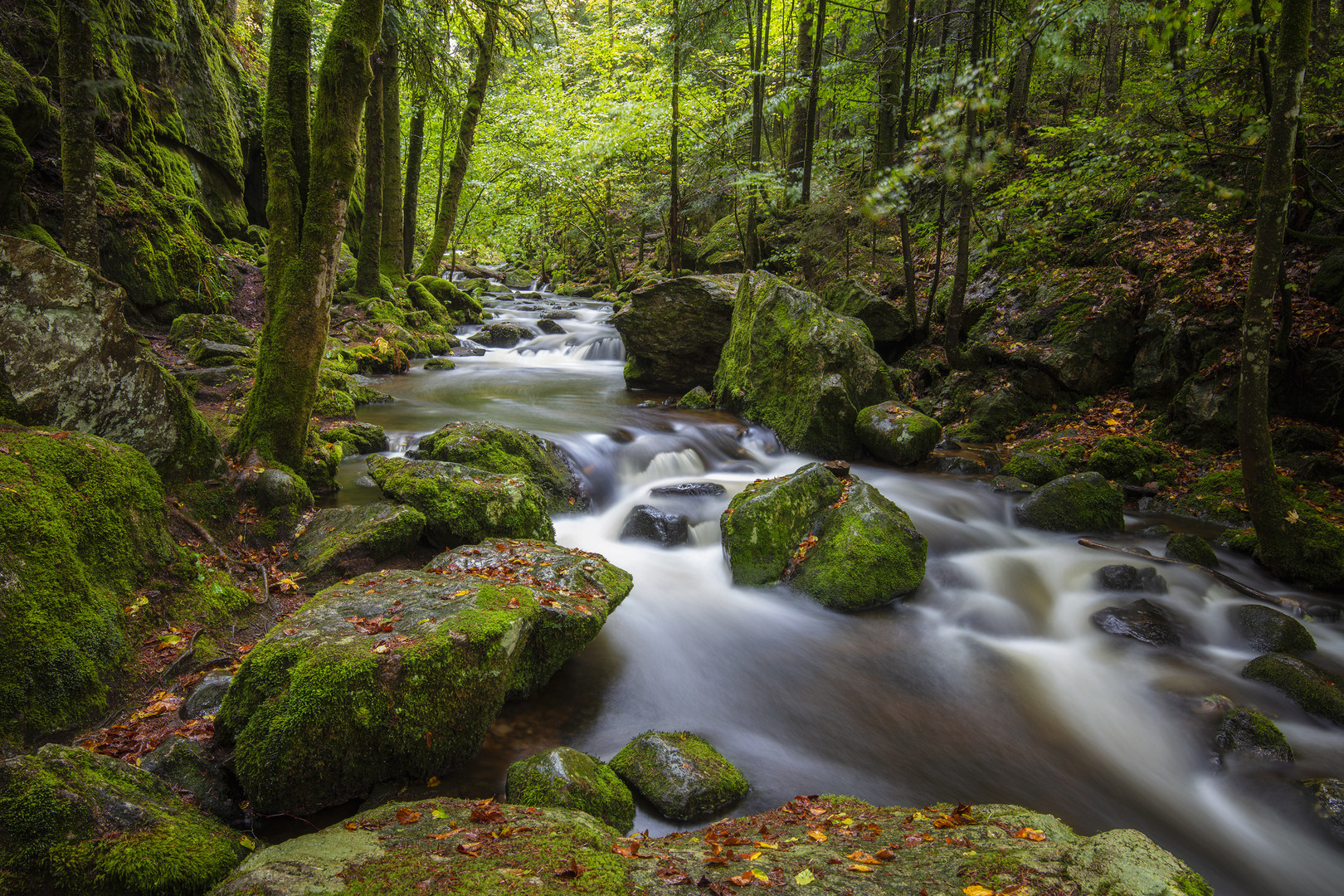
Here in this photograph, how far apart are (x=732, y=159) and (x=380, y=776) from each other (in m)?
17.1

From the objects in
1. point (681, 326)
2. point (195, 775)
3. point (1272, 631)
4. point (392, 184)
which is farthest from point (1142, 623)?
point (392, 184)

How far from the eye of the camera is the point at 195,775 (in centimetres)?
292

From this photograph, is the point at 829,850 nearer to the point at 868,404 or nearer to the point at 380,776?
the point at 380,776

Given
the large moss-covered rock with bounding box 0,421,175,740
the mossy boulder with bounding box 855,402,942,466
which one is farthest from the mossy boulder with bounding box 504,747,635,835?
the mossy boulder with bounding box 855,402,942,466

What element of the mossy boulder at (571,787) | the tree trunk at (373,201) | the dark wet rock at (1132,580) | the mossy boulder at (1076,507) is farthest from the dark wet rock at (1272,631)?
the tree trunk at (373,201)

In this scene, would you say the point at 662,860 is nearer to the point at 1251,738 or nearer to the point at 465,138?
the point at 1251,738

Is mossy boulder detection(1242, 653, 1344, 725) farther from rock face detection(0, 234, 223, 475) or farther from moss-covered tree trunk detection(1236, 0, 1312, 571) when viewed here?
rock face detection(0, 234, 223, 475)

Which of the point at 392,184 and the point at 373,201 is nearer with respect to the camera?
the point at 373,201

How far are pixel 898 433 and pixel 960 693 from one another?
5.01 m

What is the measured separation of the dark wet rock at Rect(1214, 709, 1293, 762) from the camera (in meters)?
4.36

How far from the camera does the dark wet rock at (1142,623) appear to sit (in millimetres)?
5801

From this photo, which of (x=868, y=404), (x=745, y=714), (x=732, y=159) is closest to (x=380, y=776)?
(x=745, y=714)

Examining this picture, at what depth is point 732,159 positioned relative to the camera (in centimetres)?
1698

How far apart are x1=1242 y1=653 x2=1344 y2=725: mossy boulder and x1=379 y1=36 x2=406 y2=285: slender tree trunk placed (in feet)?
58.8
